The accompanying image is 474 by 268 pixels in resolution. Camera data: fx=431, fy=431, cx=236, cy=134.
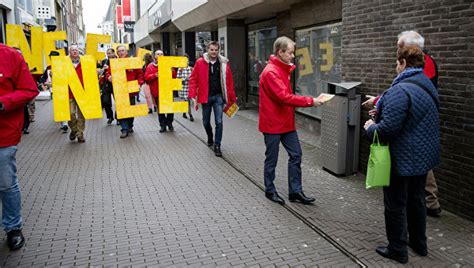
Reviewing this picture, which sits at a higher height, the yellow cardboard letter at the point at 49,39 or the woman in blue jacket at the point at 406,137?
the yellow cardboard letter at the point at 49,39

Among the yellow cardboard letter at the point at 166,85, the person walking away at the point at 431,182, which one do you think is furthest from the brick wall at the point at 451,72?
the yellow cardboard letter at the point at 166,85

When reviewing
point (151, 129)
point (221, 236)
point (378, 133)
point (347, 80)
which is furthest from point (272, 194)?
point (151, 129)

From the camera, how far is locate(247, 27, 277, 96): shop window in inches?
527

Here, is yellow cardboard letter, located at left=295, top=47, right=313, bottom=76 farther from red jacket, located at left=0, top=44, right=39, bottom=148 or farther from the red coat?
red jacket, located at left=0, top=44, right=39, bottom=148

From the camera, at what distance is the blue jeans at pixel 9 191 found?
3.95 meters

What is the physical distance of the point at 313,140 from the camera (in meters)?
9.32

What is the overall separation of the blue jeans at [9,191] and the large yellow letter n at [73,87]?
5.22 m

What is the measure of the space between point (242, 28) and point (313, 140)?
696cm

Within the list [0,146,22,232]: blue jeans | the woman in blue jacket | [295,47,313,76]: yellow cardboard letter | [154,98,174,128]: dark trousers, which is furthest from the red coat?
the woman in blue jacket

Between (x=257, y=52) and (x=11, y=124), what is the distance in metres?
11.3

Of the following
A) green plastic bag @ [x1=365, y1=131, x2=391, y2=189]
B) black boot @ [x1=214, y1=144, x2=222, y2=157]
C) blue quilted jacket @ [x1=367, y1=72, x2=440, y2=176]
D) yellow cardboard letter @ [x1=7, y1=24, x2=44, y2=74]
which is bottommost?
black boot @ [x1=214, y1=144, x2=222, y2=157]

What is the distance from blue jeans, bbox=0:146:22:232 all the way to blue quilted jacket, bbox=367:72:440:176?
329cm

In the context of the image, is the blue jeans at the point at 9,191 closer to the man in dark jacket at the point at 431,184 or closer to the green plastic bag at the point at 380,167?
the green plastic bag at the point at 380,167

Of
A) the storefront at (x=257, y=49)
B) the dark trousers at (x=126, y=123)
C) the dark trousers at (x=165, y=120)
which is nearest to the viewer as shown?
the dark trousers at (x=126, y=123)
